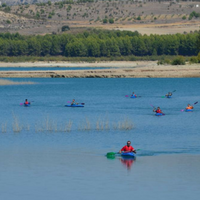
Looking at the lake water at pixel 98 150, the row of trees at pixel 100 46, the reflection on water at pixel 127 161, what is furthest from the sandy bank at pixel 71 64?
the reflection on water at pixel 127 161

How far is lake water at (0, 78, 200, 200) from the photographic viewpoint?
103ft

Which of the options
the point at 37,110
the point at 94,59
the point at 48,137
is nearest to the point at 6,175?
the point at 48,137

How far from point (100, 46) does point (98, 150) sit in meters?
139

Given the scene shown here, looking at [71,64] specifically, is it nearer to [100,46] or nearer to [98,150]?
[100,46]

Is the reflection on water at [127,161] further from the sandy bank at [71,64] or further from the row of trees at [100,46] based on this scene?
the row of trees at [100,46]

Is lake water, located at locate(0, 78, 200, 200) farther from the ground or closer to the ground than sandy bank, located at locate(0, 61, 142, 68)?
closer to the ground

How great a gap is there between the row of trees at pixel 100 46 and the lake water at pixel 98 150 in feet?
311

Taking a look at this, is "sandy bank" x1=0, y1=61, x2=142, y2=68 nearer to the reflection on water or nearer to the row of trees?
the row of trees

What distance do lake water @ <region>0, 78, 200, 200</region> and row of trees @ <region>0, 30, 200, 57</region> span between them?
311 feet

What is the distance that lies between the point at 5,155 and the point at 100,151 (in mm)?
5646

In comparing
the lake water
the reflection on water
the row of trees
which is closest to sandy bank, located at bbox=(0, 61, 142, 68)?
the row of trees

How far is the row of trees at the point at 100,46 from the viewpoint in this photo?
172375 mm

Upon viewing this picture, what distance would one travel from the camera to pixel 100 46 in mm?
180000

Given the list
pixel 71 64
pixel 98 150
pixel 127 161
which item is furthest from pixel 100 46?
pixel 127 161
